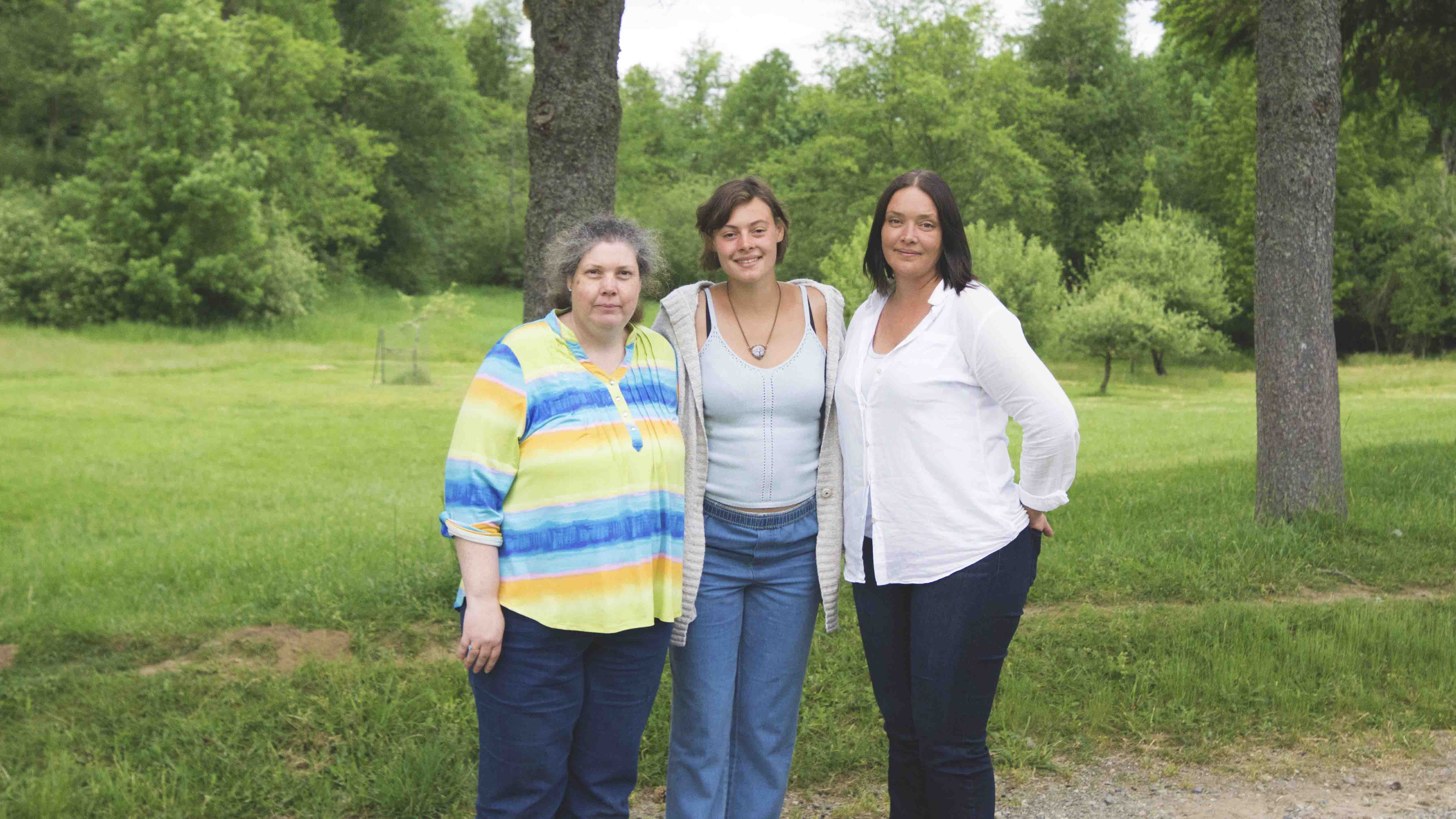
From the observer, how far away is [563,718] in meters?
2.84

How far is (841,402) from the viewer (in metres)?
3.12

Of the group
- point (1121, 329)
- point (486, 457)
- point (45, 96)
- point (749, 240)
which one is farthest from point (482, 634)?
point (45, 96)

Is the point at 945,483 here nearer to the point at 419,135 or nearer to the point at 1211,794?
the point at 1211,794

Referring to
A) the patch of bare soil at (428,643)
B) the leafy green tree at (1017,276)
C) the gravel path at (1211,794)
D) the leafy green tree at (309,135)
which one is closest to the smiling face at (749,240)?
the gravel path at (1211,794)

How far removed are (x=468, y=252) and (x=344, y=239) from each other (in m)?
6.66

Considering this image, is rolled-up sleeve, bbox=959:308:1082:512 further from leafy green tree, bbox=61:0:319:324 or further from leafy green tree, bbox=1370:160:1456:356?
leafy green tree, bbox=1370:160:1456:356

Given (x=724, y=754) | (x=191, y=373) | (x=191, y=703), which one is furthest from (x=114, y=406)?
(x=724, y=754)

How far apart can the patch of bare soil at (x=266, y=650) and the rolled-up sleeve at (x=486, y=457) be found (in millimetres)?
2867

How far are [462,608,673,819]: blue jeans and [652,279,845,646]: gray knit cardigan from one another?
8.3 inches

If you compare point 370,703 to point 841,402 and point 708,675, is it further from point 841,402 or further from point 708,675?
point 841,402

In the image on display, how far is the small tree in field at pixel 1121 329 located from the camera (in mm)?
35219

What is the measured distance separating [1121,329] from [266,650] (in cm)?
3335

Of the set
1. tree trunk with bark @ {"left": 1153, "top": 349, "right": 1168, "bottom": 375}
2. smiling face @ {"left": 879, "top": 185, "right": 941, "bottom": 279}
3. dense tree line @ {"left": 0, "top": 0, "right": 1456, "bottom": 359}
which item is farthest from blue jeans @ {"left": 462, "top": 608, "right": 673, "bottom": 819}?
tree trunk with bark @ {"left": 1153, "top": 349, "right": 1168, "bottom": 375}

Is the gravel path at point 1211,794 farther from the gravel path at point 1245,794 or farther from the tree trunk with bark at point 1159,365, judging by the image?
the tree trunk with bark at point 1159,365
